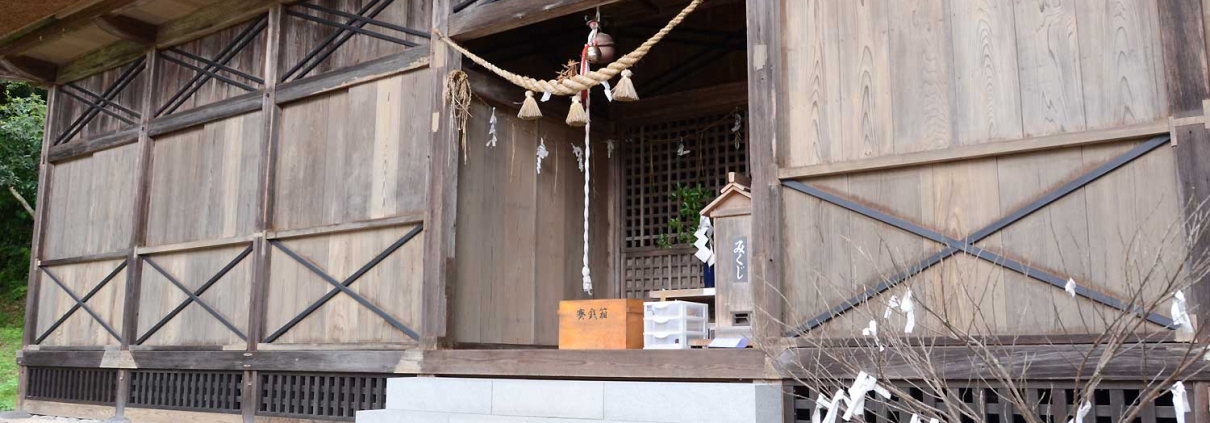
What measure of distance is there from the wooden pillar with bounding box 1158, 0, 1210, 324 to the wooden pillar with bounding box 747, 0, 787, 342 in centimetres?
178

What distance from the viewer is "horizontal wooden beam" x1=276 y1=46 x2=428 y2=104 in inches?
263

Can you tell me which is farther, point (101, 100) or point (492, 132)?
point (101, 100)

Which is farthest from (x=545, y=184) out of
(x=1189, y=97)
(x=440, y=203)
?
(x=1189, y=97)

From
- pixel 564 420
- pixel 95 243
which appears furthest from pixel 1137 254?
pixel 95 243

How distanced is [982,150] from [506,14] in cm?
317

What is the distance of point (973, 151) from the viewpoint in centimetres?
445

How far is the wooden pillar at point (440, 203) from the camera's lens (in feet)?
20.4

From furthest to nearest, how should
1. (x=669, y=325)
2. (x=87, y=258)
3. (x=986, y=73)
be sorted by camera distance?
(x=87, y=258) < (x=669, y=325) < (x=986, y=73)

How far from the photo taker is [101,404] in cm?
845

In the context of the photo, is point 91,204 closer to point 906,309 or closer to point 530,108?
point 530,108

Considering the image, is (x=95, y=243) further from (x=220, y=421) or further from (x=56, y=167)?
(x=220, y=421)

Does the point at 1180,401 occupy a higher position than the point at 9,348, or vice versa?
the point at 9,348

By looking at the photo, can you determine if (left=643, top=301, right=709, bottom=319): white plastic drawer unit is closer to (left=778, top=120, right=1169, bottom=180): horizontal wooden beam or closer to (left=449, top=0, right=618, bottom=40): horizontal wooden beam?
(left=778, top=120, right=1169, bottom=180): horizontal wooden beam

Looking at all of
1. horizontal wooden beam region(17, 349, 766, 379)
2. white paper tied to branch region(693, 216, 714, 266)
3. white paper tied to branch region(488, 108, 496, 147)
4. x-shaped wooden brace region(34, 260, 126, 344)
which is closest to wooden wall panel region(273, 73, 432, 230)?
white paper tied to branch region(488, 108, 496, 147)
